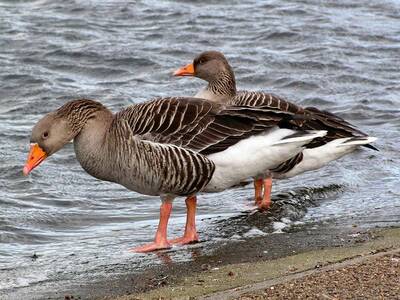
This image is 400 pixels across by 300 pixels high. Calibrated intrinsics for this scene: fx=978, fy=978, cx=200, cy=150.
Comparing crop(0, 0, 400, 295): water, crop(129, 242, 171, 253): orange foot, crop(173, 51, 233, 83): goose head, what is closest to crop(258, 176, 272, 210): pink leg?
crop(0, 0, 400, 295): water

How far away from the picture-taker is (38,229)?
10.0 metres

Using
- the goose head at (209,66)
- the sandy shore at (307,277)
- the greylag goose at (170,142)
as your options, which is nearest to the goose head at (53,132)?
the greylag goose at (170,142)

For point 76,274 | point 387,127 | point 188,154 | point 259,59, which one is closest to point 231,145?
point 188,154

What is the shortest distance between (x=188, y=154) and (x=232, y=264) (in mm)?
1548

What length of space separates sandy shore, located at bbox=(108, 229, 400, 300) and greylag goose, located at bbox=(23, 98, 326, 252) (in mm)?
1345

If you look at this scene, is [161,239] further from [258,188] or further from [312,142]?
[258,188]

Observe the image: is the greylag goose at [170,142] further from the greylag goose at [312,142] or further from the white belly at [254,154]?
the greylag goose at [312,142]

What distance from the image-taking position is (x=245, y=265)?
7570 millimetres

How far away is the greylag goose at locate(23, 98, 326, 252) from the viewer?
8859 mm

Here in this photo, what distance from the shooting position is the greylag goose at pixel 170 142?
29.1 feet

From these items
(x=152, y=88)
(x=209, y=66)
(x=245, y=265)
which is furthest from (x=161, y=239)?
(x=152, y=88)

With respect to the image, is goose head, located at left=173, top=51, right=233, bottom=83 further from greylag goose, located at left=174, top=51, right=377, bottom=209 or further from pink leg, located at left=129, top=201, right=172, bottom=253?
pink leg, located at left=129, top=201, right=172, bottom=253

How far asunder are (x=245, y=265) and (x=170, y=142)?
182cm

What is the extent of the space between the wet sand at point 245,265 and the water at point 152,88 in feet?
1.21
